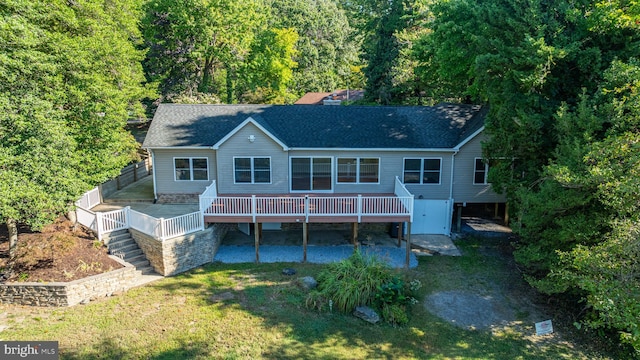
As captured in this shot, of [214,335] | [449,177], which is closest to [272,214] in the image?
[214,335]

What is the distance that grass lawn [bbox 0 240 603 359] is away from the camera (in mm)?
9766

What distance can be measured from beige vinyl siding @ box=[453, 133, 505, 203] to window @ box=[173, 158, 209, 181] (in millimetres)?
11895

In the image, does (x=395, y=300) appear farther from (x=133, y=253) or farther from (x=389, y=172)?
(x=133, y=253)

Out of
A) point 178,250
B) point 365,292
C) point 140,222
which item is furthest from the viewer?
point 140,222

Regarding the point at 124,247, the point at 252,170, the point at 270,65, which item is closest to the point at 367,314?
the point at 252,170

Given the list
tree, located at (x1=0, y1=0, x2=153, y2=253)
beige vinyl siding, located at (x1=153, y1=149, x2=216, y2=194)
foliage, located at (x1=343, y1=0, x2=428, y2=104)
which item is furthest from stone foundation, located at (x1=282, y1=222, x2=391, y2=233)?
foliage, located at (x1=343, y1=0, x2=428, y2=104)

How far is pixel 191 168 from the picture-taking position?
17609 millimetres

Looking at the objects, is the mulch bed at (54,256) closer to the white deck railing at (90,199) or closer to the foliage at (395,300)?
the white deck railing at (90,199)

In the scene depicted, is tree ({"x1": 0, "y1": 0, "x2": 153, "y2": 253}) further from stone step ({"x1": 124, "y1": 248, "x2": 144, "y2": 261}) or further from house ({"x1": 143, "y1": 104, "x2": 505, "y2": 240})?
house ({"x1": 143, "y1": 104, "x2": 505, "y2": 240})

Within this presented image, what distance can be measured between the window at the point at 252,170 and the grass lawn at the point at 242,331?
18.2 feet

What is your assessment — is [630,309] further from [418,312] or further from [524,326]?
[418,312]

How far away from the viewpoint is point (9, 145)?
11352 mm

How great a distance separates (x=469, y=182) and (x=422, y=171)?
230 cm

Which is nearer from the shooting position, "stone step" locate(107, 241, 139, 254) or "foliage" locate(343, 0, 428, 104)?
"stone step" locate(107, 241, 139, 254)
